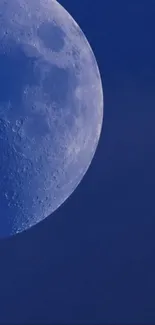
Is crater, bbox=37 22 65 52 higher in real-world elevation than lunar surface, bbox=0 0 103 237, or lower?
higher

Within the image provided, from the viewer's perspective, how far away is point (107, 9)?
292cm

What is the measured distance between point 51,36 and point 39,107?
23cm

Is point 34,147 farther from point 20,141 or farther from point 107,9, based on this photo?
point 107,9

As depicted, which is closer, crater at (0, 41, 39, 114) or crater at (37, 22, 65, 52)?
crater at (0, 41, 39, 114)

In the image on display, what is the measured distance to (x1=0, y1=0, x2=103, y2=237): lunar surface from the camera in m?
1.71

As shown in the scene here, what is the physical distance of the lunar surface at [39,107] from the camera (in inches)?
67.4

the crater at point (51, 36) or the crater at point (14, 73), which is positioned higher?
the crater at point (51, 36)

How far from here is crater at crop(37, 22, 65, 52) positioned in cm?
180

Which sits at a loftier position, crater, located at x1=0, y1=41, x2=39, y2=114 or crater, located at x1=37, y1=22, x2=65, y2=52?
crater, located at x1=37, y1=22, x2=65, y2=52

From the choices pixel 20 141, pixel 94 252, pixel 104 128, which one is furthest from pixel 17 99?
pixel 94 252

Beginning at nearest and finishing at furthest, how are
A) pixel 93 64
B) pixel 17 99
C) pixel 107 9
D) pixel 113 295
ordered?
1. pixel 17 99
2. pixel 93 64
3. pixel 107 9
4. pixel 113 295

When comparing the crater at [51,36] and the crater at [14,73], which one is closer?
the crater at [14,73]

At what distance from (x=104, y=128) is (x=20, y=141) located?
4.19ft

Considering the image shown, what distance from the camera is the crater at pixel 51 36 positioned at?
1.80 meters
